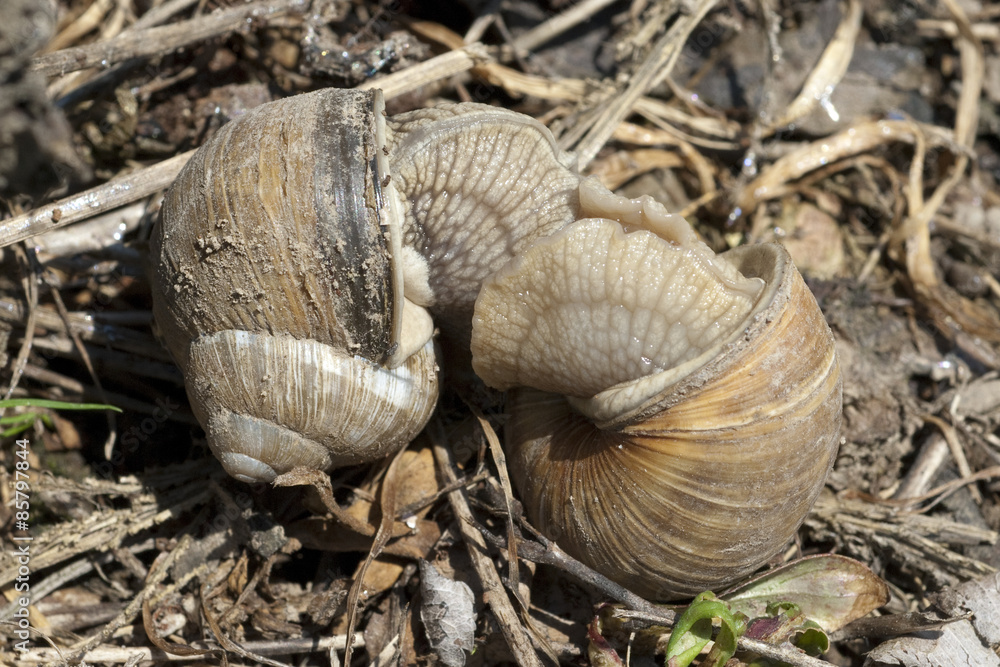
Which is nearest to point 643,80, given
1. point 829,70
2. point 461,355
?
point 829,70

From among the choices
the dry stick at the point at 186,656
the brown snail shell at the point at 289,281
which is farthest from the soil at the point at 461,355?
the brown snail shell at the point at 289,281

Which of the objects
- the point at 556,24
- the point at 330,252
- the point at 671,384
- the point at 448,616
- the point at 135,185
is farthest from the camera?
the point at 556,24

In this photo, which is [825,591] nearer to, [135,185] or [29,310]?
[135,185]

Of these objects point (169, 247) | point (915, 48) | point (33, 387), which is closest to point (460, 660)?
point (169, 247)

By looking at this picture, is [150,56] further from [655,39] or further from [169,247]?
[655,39]

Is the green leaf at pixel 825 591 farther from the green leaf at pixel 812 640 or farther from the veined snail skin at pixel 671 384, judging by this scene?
the veined snail skin at pixel 671 384

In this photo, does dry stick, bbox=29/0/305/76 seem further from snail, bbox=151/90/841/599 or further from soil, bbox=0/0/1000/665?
snail, bbox=151/90/841/599
